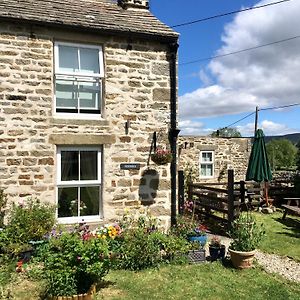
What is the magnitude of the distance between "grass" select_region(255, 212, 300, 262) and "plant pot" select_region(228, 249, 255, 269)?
1.49m

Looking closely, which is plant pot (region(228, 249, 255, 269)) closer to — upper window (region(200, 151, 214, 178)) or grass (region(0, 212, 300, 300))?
grass (region(0, 212, 300, 300))

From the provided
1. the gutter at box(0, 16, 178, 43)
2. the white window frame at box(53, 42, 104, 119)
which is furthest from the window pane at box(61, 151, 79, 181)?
the gutter at box(0, 16, 178, 43)

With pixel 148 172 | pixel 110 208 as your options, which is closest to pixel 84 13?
pixel 148 172

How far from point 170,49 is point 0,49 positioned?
13.5 ft

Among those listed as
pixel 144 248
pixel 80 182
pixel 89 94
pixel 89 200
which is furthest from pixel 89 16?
pixel 144 248

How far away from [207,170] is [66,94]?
38.5 feet

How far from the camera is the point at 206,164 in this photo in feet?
60.4

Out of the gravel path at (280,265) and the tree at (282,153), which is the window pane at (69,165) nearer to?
the gravel path at (280,265)

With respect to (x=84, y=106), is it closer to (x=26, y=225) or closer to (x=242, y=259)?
(x=26, y=225)

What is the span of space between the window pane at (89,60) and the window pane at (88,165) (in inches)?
78.8

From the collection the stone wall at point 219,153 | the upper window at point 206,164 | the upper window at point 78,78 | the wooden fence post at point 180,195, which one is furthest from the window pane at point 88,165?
the upper window at point 206,164

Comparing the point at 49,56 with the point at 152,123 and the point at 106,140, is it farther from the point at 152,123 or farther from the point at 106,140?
the point at 152,123

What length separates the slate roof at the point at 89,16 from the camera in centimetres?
778

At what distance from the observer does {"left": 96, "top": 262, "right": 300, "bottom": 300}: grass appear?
5.72 meters
